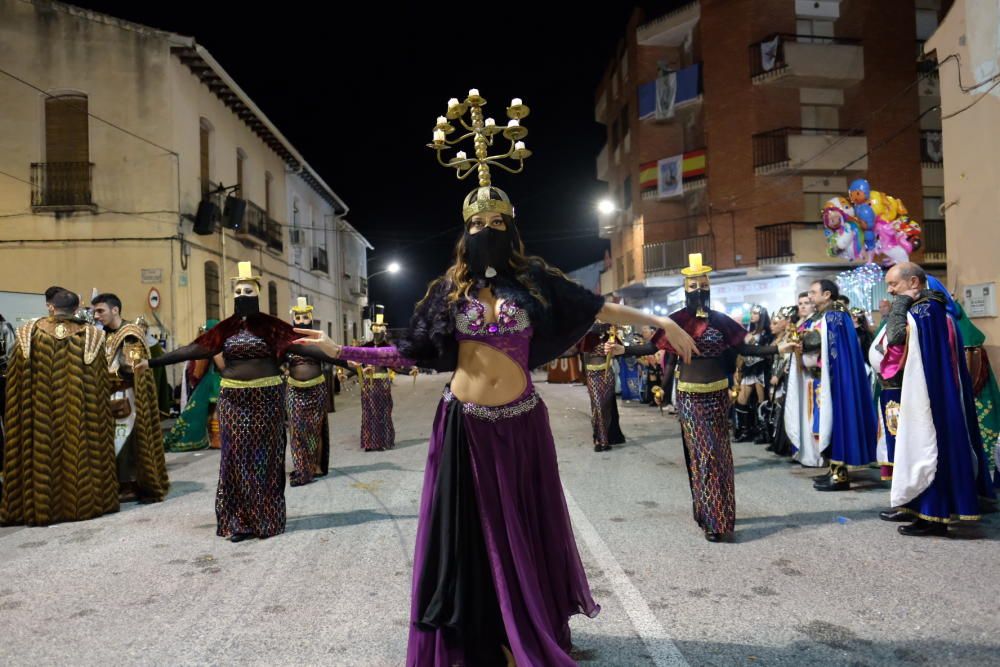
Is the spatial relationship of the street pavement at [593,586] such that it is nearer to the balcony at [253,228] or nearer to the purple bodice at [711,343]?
the purple bodice at [711,343]

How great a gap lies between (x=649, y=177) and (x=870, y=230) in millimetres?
17654

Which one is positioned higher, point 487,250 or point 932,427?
point 487,250

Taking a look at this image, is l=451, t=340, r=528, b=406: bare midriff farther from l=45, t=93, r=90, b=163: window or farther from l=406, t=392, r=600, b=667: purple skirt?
l=45, t=93, r=90, b=163: window

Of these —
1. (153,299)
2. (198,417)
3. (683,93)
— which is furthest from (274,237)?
(683,93)

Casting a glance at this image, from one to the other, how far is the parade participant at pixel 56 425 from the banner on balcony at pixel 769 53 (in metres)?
25.6

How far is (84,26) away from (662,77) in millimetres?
20992

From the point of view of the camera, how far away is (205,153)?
2072cm

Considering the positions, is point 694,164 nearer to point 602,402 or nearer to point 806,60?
point 806,60

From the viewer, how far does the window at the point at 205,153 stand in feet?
66.6

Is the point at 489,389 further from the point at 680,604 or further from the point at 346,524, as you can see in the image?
the point at 346,524

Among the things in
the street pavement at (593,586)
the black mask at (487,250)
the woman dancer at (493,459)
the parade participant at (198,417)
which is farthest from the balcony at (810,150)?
the black mask at (487,250)

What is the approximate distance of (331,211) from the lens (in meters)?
38.9

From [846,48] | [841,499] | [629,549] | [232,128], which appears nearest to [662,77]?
[846,48]

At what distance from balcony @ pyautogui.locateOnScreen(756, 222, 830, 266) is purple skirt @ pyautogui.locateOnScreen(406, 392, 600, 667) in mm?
24395
